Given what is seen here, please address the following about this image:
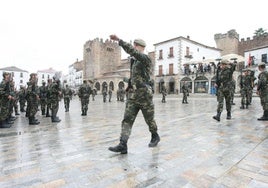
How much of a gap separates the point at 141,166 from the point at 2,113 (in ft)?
17.3

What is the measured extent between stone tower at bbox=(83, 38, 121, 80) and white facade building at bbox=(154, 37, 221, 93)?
24857 mm

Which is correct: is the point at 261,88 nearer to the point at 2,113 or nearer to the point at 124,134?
the point at 124,134

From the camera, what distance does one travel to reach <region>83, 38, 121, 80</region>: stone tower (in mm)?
62000

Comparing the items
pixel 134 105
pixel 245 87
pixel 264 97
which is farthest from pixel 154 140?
pixel 245 87

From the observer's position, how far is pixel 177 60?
123ft

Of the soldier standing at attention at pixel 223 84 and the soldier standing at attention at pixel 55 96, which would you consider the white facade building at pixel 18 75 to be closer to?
the soldier standing at attention at pixel 55 96

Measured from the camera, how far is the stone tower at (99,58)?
6200 centimetres

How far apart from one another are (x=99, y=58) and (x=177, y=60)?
30.8 metres

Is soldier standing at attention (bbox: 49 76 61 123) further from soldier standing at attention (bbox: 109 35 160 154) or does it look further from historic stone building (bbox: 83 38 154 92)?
historic stone building (bbox: 83 38 154 92)

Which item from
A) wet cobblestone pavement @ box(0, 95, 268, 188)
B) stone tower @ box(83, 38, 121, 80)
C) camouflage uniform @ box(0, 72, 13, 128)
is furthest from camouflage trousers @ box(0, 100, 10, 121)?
stone tower @ box(83, 38, 121, 80)

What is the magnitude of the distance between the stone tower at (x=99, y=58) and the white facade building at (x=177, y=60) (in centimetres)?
2486

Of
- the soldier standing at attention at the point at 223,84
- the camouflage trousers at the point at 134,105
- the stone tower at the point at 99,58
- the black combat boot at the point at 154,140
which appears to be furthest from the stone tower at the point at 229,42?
the camouflage trousers at the point at 134,105

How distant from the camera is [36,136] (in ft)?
16.6

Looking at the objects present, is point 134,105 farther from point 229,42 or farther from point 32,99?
point 229,42
